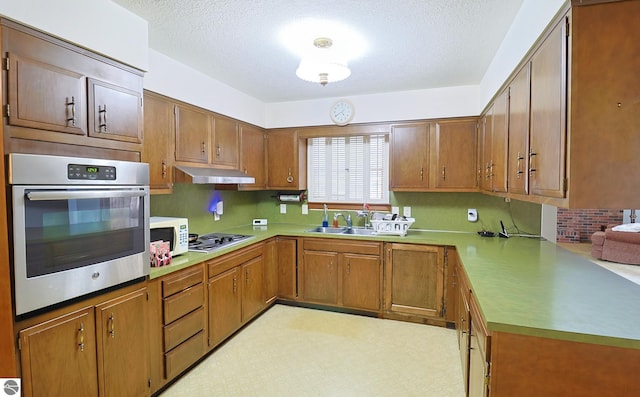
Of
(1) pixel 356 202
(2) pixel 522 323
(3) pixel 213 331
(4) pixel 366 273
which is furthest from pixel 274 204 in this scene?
(2) pixel 522 323

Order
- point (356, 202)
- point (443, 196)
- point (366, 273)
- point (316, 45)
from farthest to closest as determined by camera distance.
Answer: point (356, 202)
point (443, 196)
point (366, 273)
point (316, 45)

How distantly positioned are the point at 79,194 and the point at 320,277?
8.13 feet

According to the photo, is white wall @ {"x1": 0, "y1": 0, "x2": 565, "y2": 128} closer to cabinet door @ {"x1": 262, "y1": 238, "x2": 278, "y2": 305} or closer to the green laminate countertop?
the green laminate countertop

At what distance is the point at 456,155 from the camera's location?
11.0 feet

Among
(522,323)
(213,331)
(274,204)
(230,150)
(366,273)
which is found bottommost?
(213,331)

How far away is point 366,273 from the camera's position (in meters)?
3.38

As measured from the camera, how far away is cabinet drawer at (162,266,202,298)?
2.17m

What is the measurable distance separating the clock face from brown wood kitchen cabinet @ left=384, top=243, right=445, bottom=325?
152 cm

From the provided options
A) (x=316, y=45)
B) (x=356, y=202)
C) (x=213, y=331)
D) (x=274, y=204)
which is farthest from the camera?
(x=274, y=204)

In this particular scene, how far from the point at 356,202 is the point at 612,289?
2.65 meters

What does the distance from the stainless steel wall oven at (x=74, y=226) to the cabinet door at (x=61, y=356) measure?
134 mm

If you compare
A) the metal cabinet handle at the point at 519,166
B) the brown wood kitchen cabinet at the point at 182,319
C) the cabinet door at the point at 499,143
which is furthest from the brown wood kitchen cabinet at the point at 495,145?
→ the brown wood kitchen cabinet at the point at 182,319

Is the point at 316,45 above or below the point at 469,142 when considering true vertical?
above

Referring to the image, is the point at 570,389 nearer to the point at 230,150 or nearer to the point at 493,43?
the point at 493,43
